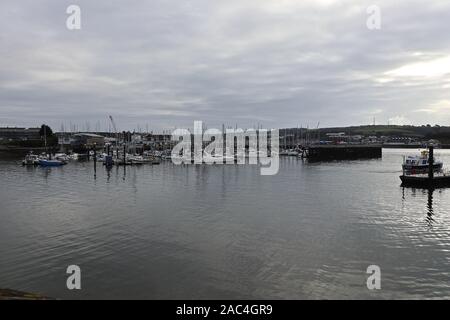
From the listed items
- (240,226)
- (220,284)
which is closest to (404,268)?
(220,284)

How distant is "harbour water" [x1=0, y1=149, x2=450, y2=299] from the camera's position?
1917 cm

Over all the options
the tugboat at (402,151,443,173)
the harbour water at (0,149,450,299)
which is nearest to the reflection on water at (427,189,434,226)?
the harbour water at (0,149,450,299)

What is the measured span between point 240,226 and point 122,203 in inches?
686

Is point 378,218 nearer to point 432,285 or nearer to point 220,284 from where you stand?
point 432,285

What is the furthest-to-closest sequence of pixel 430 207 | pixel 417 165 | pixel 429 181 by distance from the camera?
pixel 417 165, pixel 429 181, pixel 430 207

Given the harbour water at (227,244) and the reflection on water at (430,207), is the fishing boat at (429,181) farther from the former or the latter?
the harbour water at (227,244)

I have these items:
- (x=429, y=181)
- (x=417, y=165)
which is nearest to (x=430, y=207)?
(x=429, y=181)

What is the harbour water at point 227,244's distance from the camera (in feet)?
62.9

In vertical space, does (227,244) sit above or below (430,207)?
above

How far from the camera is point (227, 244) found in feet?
86.5

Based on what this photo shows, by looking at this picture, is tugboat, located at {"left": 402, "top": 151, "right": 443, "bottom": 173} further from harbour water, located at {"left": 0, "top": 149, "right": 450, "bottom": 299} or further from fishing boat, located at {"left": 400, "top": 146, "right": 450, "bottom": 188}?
harbour water, located at {"left": 0, "top": 149, "right": 450, "bottom": 299}

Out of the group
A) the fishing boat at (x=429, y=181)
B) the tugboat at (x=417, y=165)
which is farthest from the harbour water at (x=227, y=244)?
the tugboat at (x=417, y=165)

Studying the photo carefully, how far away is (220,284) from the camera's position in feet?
63.4

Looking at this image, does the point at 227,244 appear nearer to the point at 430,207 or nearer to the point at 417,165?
the point at 430,207
